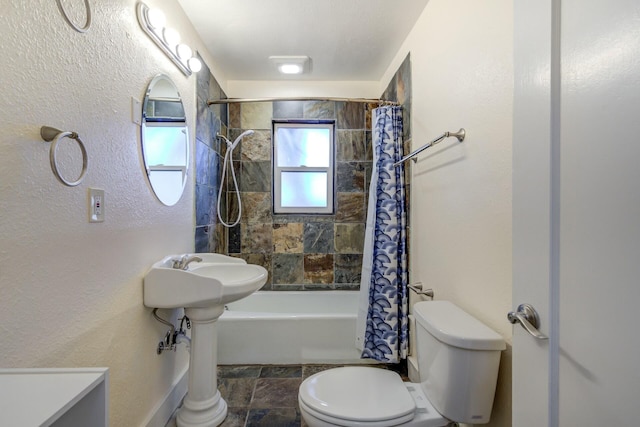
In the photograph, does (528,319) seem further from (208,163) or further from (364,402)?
(208,163)

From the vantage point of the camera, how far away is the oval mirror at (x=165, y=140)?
1362 mm

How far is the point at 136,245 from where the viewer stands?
4.13 feet

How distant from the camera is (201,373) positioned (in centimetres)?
150

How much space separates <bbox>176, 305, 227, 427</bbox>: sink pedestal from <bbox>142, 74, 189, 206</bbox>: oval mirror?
66cm

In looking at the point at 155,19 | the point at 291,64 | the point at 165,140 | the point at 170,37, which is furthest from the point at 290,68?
the point at 165,140

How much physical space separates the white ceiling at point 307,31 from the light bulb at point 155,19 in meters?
0.44

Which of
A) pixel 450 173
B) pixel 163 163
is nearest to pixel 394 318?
pixel 450 173

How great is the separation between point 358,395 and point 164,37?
6.43 ft

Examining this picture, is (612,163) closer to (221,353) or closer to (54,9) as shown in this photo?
(54,9)

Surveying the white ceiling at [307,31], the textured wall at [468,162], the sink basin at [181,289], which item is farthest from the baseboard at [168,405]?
the white ceiling at [307,31]

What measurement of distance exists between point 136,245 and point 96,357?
1.48ft

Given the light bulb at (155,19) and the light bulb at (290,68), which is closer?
the light bulb at (155,19)

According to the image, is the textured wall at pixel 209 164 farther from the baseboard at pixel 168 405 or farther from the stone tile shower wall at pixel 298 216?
the baseboard at pixel 168 405

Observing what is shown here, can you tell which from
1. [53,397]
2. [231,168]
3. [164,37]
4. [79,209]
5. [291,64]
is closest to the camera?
[53,397]
